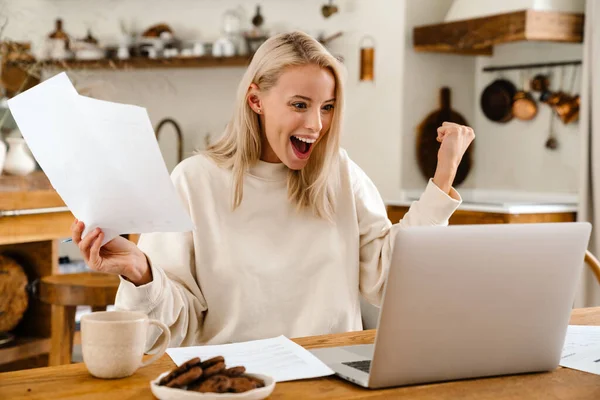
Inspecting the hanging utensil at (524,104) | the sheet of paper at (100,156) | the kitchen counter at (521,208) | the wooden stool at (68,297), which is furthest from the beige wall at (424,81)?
the sheet of paper at (100,156)

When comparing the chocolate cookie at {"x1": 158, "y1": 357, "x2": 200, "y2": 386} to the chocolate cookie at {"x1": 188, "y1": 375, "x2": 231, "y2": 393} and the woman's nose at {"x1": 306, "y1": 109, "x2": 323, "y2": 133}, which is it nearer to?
the chocolate cookie at {"x1": 188, "y1": 375, "x2": 231, "y2": 393}

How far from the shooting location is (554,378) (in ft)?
4.16

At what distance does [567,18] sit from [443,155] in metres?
2.85

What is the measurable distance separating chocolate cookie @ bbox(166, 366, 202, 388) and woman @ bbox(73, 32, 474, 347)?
2.15ft

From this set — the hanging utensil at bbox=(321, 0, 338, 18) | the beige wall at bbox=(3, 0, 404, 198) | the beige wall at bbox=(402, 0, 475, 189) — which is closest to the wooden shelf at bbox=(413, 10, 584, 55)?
the beige wall at bbox=(402, 0, 475, 189)

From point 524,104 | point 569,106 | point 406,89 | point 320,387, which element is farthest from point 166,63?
point 320,387

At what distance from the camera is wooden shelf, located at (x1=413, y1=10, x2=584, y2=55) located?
4.08m

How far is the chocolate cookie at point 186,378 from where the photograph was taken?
1045 millimetres

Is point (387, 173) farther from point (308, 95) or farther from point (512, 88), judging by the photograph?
point (308, 95)

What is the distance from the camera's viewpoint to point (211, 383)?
1038 millimetres

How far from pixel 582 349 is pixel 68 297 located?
1.91 m

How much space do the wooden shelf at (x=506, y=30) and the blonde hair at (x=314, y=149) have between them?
98.5 inches

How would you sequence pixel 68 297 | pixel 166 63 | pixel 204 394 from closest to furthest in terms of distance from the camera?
1. pixel 204 394
2. pixel 68 297
3. pixel 166 63

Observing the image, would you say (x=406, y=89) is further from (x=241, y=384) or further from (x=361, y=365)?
(x=241, y=384)
